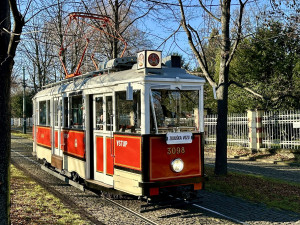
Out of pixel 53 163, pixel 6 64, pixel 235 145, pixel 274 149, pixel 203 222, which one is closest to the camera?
pixel 6 64

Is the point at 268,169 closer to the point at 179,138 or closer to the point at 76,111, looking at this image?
the point at 179,138

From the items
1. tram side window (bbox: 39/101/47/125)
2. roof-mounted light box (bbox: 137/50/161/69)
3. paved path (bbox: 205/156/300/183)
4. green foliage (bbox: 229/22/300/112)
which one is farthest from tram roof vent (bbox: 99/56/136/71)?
green foliage (bbox: 229/22/300/112)

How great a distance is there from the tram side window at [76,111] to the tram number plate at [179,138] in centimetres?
299

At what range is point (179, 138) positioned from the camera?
651cm

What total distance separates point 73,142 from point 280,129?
1017 cm

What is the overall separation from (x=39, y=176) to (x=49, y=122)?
1.78 meters

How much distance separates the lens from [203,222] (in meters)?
6.11

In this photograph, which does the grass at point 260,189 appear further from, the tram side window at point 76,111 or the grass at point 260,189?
the tram side window at point 76,111

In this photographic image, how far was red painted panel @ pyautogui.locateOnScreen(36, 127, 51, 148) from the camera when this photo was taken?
36.4 ft

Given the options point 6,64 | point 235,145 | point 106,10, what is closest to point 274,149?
point 235,145

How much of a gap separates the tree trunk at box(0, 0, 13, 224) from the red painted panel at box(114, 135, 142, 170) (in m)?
2.37

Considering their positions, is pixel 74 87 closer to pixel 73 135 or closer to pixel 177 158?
pixel 73 135

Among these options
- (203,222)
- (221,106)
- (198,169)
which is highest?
(221,106)

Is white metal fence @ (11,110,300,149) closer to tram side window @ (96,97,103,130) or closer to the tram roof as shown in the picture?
the tram roof
